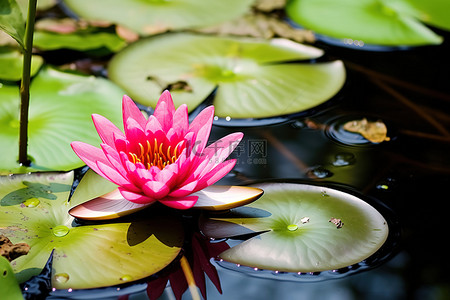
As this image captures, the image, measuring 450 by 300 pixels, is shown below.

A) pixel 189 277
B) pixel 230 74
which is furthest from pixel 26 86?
pixel 230 74

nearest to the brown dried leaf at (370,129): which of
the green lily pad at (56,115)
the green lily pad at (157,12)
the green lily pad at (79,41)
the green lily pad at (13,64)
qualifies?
the green lily pad at (56,115)

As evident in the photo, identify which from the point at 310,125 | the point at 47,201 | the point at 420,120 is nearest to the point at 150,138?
the point at 47,201

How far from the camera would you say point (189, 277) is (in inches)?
59.5

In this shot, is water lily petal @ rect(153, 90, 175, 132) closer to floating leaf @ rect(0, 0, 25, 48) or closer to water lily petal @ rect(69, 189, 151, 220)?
water lily petal @ rect(69, 189, 151, 220)

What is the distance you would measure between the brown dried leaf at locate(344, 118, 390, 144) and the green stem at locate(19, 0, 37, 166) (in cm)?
131

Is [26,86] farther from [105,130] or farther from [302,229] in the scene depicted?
[302,229]

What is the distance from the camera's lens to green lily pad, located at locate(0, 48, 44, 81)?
234 cm

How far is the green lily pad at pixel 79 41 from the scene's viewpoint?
267 centimetres

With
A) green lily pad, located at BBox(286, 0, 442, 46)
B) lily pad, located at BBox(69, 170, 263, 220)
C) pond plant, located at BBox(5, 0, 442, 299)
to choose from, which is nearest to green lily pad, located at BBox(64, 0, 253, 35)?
green lily pad, located at BBox(286, 0, 442, 46)

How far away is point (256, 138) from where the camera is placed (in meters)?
2.15

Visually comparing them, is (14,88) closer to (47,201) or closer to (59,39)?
(59,39)

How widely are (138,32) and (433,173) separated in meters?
1.70

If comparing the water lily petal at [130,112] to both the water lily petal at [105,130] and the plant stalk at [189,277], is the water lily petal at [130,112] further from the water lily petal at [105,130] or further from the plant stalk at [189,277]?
the plant stalk at [189,277]

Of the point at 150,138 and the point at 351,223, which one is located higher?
the point at 150,138
